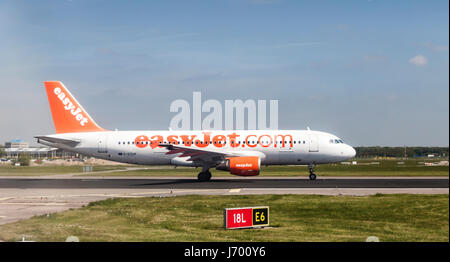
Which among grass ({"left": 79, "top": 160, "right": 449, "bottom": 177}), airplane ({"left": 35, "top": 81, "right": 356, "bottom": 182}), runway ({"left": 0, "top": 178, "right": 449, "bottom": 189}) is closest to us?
runway ({"left": 0, "top": 178, "right": 449, "bottom": 189})

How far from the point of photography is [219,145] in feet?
129

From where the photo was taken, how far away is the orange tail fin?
4134 centimetres

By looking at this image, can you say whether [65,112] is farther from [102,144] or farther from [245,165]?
[245,165]

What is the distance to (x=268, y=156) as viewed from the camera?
3881 centimetres

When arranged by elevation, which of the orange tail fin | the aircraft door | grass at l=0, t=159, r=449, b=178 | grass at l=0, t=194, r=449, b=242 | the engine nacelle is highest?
the orange tail fin

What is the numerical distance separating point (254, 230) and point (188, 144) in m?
26.7

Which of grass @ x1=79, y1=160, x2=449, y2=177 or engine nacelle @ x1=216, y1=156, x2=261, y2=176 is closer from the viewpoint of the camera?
engine nacelle @ x1=216, y1=156, x2=261, y2=176

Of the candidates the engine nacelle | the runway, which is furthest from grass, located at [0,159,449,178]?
the engine nacelle

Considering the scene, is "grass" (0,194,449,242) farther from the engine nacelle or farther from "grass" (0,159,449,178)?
"grass" (0,159,449,178)

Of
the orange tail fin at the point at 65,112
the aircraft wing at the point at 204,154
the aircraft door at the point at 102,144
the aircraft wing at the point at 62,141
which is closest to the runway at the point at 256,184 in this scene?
the aircraft wing at the point at 204,154

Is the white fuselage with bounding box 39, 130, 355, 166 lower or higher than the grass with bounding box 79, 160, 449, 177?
higher

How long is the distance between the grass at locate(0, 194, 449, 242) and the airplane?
48.2 ft

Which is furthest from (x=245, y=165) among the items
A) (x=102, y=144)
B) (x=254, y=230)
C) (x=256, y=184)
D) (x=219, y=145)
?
(x=254, y=230)
